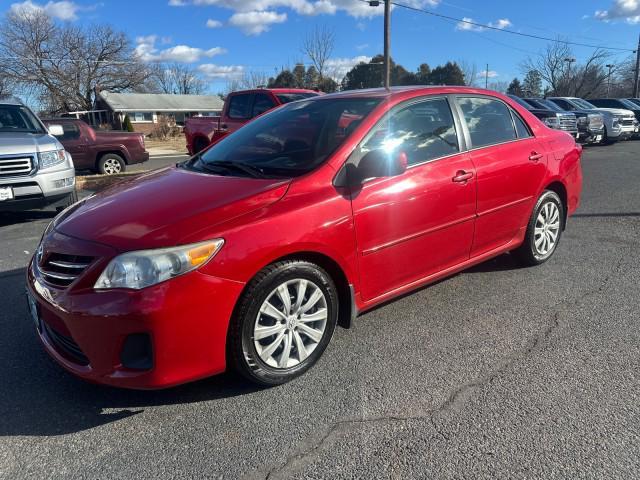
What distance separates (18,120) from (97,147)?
17.6ft

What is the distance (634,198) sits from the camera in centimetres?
781

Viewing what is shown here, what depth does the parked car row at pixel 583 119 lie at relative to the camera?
15633 mm

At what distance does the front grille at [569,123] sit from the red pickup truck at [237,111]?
30.2 ft

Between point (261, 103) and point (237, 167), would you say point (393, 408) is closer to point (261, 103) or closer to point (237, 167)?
point (237, 167)

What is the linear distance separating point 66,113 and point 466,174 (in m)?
59.3

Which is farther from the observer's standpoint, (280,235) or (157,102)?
(157,102)

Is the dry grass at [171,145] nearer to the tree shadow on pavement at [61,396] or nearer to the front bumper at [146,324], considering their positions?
the tree shadow on pavement at [61,396]

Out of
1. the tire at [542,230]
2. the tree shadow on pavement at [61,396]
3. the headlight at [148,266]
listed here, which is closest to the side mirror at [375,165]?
the headlight at [148,266]

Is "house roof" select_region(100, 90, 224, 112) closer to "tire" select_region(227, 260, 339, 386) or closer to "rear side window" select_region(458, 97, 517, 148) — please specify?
"rear side window" select_region(458, 97, 517, 148)

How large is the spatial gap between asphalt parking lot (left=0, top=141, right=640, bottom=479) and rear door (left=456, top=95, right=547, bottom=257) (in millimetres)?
613

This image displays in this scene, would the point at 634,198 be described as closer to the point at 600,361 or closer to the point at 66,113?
the point at 600,361

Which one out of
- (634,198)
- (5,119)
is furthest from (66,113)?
(634,198)

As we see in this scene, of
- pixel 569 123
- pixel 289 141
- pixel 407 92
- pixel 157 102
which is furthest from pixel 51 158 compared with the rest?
pixel 157 102

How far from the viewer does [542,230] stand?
4566 mm
